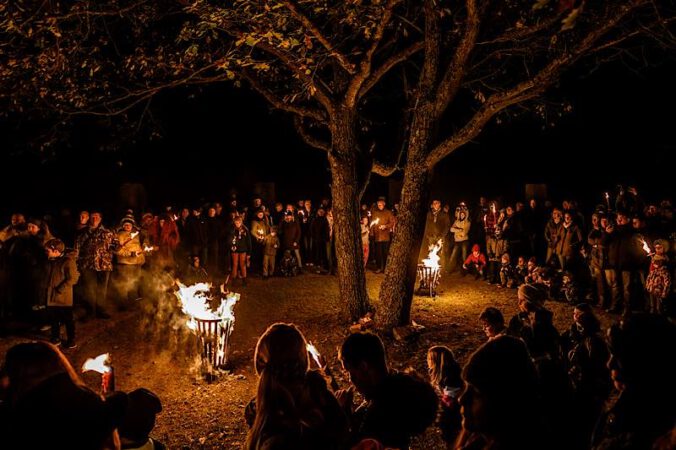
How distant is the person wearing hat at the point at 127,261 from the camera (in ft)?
37.3

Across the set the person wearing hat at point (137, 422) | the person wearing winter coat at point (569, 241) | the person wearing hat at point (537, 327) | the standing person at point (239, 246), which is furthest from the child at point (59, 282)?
the person wearing winter coat at point (569, 241)

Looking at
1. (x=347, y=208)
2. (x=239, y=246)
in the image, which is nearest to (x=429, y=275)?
(x=347, y=208)

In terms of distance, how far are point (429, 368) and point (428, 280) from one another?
8.82m

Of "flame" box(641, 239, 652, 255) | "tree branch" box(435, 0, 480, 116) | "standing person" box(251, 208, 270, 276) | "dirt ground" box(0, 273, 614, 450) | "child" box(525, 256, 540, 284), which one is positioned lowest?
"dirt ground" box(0, 273, 614, 450)

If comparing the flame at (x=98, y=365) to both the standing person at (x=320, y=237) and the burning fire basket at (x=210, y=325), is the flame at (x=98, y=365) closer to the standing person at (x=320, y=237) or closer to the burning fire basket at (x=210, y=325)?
the burning fire basket at (x=210, y=325)

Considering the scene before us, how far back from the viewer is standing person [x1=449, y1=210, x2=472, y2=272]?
16250 millimetres

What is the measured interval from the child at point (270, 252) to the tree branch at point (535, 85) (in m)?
6.78

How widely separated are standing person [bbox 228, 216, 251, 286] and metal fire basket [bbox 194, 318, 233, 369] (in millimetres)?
6178

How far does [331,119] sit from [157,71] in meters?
3.91

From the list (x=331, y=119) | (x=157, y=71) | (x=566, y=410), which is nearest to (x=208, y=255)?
(x=157, y=71)

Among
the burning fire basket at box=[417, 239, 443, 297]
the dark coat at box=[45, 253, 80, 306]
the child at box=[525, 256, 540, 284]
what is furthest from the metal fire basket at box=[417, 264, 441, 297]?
the dark coat at box=[45, 253, 80, 306]

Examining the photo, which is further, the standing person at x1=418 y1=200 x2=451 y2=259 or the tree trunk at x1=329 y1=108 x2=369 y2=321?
the standing person at x1=418 y1=200 x2=451 y2=259

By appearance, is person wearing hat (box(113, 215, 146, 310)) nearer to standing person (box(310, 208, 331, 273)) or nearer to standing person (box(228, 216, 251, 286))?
standing person (box(228, 216, 251, 286))

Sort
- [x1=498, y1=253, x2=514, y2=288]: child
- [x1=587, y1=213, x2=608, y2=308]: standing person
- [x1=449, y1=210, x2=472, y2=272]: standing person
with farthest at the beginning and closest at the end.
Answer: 1. [x1=449, y1=210, x2=472, y2=272]: standing person
2. [x1=498, y1=253, x2=514, y2=288]: child
3. [x1=587, y1=213, x2=608, y2=308]: standing person
